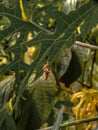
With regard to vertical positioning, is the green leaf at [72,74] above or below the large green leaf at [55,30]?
below

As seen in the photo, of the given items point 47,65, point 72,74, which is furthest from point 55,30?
point 72,74

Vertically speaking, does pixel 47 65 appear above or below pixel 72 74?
above

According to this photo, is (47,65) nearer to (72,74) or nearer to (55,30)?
(55,30)

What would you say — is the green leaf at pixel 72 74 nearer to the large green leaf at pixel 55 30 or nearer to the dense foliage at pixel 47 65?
the dense foliage at pixel 47 65

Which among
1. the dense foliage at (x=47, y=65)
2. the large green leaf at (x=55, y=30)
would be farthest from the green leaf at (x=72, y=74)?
the large green leaf at (x=55, y=30)

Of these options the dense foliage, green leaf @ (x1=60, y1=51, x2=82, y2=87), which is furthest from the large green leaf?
green leaf @ (x1=60, y1=51, x2=82, y2=87)

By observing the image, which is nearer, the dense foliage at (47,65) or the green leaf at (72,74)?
the dense foliage at (47,65)

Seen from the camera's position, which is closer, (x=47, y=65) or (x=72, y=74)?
(x=47, y=65)

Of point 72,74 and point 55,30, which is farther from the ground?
point 55,30

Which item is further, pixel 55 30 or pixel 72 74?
pixel 72 74
